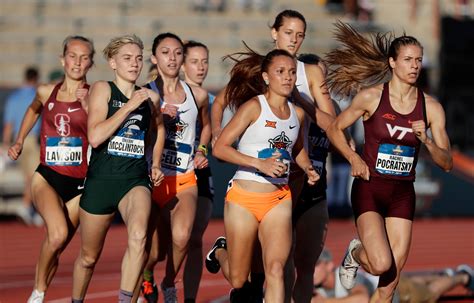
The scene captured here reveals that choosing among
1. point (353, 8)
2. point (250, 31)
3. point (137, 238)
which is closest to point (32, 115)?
point (137, 238)

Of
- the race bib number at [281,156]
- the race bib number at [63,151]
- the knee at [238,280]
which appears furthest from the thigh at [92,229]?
the race bib number at [281,156]

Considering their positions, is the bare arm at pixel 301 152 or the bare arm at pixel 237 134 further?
the bare arm at pixel 301 152

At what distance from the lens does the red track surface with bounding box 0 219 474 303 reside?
1273cm

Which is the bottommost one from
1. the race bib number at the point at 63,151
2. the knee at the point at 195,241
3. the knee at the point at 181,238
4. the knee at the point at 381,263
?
the knee at the point at 195,241

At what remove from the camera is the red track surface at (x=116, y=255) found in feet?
41.8

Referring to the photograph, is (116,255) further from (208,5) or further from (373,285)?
(208,5)

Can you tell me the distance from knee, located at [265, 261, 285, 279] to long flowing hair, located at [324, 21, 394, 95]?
1827 mm

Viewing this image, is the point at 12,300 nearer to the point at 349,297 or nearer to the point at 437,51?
the point at 349,297

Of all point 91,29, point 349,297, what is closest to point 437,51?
point 91,29

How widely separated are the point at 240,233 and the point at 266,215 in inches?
9.7

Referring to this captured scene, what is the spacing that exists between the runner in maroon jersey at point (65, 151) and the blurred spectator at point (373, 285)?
2.54 meters

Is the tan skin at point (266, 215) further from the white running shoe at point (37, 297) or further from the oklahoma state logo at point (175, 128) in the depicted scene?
the white running shoe at point (37, 297)

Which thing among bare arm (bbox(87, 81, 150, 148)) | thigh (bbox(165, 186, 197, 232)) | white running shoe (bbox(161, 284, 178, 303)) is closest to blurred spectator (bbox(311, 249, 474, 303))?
white running shoe (bbox(161, 284, 178, 303))

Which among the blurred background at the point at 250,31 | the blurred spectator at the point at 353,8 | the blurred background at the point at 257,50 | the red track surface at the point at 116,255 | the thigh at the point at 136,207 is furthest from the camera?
the blurred spectator at the point at 353,8
